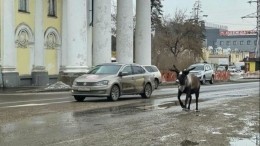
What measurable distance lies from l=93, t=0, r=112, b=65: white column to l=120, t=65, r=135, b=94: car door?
1396 cm

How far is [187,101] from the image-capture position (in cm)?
1747

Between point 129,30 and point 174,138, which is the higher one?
point 129,30

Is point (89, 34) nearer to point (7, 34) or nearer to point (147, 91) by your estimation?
point (7, 34)

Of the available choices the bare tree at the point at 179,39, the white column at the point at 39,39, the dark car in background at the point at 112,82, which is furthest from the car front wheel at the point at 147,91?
the bare tree at the point at 179,39

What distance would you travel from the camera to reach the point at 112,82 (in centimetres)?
2059

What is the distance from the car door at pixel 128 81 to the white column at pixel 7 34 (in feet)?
44.5

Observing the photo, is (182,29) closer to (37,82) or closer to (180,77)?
(37,82)

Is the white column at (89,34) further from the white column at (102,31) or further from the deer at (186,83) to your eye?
the deer at (186,83)

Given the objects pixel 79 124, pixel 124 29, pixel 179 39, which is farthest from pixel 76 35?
pixel 179 39

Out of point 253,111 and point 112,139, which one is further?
point 253,111

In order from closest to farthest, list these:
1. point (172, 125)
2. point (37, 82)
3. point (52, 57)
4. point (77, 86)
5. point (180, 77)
A: point (172, 125) < point (180, 77) < point (77, 86) < point (37, 82) < point (52, 57)

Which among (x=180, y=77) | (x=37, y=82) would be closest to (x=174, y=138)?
(x=180, y=77)

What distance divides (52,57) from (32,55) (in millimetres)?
2728

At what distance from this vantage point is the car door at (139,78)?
22.5m
